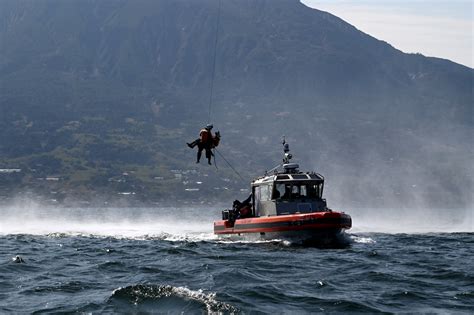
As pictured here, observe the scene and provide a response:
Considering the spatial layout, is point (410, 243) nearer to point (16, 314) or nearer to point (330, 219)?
point (330, 219)

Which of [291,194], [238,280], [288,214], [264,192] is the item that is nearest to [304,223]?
[288,214]

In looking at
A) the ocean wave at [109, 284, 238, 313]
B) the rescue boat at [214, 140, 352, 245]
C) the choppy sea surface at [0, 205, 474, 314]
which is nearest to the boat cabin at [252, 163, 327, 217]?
the rescue boat at [214, 140, 352, 245]

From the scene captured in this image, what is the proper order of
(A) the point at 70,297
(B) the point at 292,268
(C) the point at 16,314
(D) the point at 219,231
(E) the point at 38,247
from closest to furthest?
(C) the point at 16,314 → (A) the point at 70,297 → (B) the point at 292,268 → (E) the point at 38,247 → (D) the point at 219,231

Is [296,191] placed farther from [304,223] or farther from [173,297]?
[173,297]

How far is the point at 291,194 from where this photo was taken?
158ft

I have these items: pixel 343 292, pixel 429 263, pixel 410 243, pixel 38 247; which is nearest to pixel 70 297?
pixel 343 292

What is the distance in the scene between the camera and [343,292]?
25500 mm

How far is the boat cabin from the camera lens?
4747 centimetres

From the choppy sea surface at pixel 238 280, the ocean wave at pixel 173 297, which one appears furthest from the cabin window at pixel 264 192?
the ocean wave at pixel 173 297

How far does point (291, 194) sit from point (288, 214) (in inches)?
71.8

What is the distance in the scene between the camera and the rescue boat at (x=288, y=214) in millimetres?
43344

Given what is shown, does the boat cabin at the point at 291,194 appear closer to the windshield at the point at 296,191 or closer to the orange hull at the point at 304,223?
the windshield at the point at 296,191

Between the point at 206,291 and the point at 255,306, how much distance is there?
2.58m

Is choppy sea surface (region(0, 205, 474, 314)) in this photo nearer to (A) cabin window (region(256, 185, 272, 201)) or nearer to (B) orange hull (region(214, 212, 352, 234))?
(B) orange hull (region(214, 212, 352, 234))
